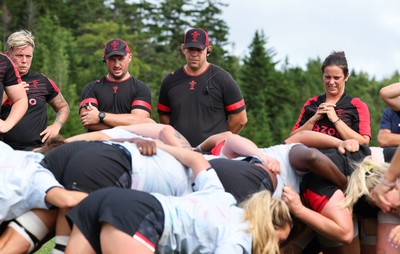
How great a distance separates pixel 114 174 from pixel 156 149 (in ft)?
1.32

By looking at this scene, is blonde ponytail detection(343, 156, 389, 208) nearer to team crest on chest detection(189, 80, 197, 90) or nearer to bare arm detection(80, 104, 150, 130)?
bare arm detection(80, 104, 150, 130)

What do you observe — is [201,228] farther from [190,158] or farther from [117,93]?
[117,93]

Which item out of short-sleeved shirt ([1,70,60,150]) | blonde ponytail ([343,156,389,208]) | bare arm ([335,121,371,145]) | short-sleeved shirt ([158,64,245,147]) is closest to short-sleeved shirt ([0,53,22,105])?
short-sleeved shirt ([1,70,60,150])

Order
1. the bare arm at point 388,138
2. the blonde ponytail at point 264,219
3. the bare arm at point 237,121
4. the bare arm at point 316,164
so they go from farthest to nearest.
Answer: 1. the bare arm at point 237,121
2. the bare arm at point 388,138
3. the bare arm at point 316,164
4. the blonde ponytail at point 264,219

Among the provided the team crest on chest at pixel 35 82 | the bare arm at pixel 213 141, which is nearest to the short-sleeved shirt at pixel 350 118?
the bare arm at pixel 213 141

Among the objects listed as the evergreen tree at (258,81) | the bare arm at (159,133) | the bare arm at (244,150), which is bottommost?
the evergreen tree at (258,81)

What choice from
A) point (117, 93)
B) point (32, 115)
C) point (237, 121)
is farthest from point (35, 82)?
point (237, 121)

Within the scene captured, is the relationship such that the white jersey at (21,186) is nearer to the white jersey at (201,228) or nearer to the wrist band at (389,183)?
the white jersey at (201,228)

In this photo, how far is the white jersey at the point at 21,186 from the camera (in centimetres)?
466

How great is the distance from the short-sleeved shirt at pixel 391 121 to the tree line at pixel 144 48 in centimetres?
3402

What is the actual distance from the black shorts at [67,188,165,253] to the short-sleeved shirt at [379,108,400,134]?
3.42m

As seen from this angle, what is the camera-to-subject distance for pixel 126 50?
25.7 feet

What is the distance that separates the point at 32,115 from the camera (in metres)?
7.62

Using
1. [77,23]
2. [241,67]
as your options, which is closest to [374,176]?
[77,23]
